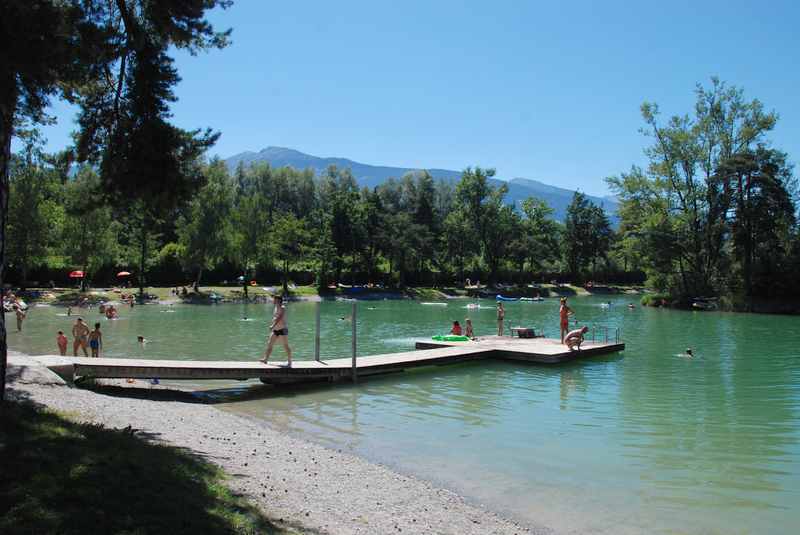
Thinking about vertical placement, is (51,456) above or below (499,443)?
above

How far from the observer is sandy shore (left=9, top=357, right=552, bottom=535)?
8.52 metres

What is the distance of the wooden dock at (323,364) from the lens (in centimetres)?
1769

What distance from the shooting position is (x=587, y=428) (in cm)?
1524

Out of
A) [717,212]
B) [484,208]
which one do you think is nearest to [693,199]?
[717,212]

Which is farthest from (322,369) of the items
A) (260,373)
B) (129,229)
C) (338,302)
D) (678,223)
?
(129,229)

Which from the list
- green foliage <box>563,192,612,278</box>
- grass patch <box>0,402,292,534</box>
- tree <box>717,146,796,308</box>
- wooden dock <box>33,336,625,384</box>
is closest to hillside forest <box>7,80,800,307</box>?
tree <box>717,146,796,308</box>

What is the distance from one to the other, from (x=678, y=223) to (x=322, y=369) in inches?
2497

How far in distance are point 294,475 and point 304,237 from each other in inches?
3069

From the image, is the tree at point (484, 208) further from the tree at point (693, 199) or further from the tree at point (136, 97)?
the tree at point (136, 97)

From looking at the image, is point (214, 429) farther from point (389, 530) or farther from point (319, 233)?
point (319, 233)

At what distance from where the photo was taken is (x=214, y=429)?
13.3 m

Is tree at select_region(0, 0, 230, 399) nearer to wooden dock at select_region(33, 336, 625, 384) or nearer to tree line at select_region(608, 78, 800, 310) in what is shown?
wooden dock at select_region(33, 336, 625, 384)

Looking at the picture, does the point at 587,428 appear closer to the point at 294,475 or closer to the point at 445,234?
the point at 294,475

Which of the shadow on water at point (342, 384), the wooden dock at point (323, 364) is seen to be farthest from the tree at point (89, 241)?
the shadow on water at point (342, 384)
